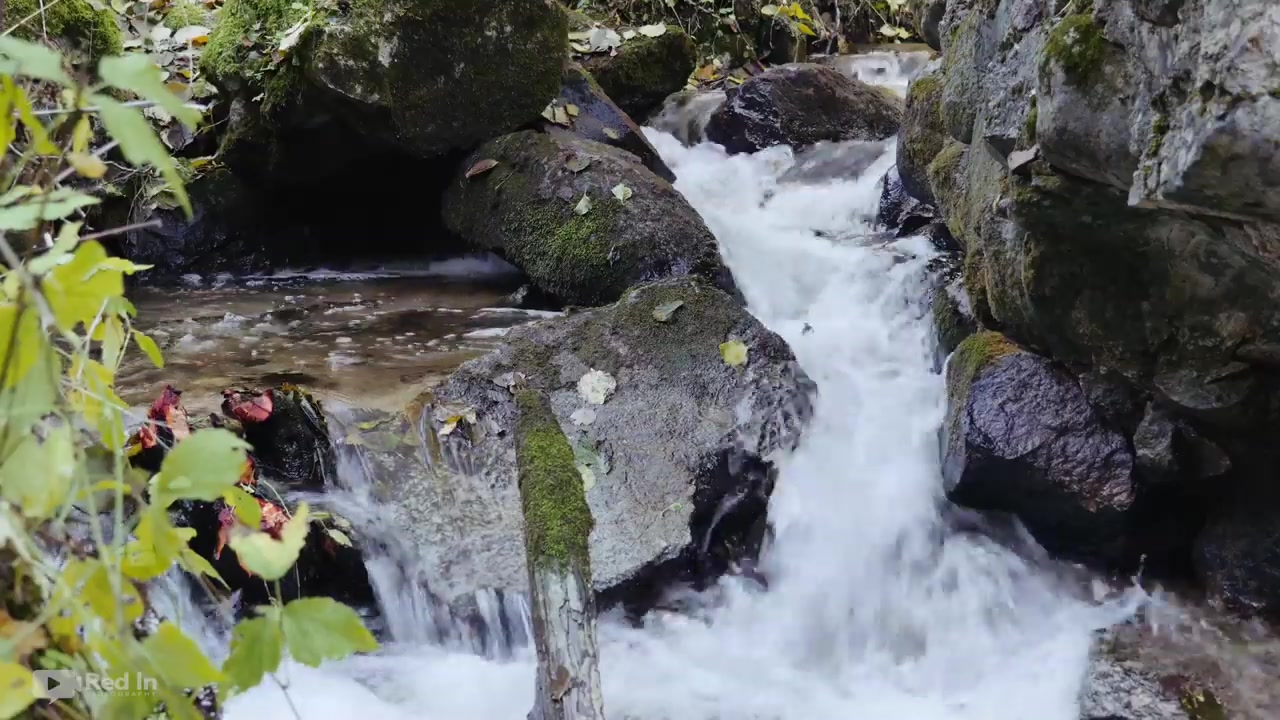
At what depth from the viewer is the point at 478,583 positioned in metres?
3.52

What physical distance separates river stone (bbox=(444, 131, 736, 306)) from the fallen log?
11.8 ft

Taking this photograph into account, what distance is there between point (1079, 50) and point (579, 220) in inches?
142

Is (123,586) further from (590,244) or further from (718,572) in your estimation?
(590,244)

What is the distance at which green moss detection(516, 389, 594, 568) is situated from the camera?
191 cm

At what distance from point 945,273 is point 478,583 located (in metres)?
3.58

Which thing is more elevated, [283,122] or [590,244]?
[283,122]

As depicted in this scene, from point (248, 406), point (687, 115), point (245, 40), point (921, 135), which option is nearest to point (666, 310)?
point (248, 406)

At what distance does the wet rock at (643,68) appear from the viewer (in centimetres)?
882

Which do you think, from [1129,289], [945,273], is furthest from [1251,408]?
[945,273]

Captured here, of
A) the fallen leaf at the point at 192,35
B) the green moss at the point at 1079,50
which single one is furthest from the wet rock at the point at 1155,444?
the fallen leaf at the point at 192,35

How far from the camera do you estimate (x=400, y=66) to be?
19.7 feet

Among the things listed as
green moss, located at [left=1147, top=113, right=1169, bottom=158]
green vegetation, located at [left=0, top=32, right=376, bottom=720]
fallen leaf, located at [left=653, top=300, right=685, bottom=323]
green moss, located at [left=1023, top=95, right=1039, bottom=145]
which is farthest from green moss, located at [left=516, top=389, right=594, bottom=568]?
fallen leaf, located at [left=653, top=300, right=685, bottom=323]

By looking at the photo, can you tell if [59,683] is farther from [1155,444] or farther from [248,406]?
[1155,444]

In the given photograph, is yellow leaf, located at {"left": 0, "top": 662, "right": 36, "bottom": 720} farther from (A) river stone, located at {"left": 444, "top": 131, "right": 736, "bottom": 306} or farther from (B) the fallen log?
(A) river stone, located at {"left": 444, "top": 131, "right": 736, "bottom": 306}
